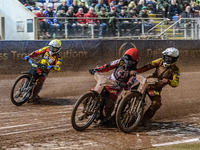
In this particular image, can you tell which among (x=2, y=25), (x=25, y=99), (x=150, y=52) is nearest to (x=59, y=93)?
(x=25, y=99)

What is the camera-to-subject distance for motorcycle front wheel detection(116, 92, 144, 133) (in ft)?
21.7

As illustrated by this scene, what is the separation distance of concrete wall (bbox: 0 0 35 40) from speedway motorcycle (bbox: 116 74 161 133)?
8188mm

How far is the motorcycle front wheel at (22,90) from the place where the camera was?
9141 mm

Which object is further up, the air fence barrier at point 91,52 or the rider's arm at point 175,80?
the air fence barrier at point 91,52

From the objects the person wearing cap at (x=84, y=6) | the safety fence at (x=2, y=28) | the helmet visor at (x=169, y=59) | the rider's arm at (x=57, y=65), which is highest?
the person wearing cap at (x=84, y=6)

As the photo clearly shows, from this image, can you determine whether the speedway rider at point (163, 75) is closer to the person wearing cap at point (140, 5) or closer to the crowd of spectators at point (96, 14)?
the crowd of spectators at point (96, 14)

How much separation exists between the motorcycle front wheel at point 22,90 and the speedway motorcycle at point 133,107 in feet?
11.0

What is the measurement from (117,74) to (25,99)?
311 centimetres

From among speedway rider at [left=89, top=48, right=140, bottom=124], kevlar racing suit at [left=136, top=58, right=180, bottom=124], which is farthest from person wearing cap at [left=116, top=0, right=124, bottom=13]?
speedway rider at [left=89, top=48, right=140, bottom=124]

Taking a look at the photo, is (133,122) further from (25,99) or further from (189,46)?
(189,46)

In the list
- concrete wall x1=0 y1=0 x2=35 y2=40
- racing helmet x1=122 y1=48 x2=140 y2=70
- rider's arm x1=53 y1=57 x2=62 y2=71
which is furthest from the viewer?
concrete wall x1=0 y1=0 x2=35 y2=40

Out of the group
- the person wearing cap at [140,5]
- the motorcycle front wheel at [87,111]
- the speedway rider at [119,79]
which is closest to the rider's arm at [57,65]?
the speedway rider at [119,79]

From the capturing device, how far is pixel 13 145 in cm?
578

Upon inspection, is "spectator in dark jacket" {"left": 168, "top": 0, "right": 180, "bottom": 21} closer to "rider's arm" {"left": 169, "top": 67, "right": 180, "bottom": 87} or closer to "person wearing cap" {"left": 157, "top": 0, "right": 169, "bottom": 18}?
"person wearing cap" {"left": 157, "top": 0, "right": 169, "bottom": 18}
